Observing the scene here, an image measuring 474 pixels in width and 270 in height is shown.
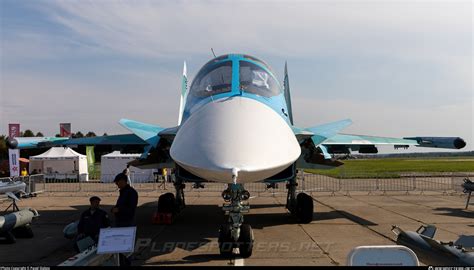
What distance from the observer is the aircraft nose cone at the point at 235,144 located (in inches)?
208

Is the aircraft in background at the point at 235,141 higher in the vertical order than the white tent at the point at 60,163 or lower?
higher

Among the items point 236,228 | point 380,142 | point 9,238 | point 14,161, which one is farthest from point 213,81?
point 14,161

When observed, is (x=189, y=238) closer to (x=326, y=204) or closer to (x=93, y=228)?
(x=93, y=228)

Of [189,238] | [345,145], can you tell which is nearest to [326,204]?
[345,145]

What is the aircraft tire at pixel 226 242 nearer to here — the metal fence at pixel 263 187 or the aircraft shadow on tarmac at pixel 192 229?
the aircraft shadow on tarmac at pixel 192 229

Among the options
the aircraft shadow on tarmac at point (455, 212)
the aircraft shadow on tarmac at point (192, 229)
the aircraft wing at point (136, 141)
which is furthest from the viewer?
the aircraft shadow on tarmac at point (455, 212)

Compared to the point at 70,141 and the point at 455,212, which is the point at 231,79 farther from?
the point at 455,212

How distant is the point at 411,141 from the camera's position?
13.3 metres

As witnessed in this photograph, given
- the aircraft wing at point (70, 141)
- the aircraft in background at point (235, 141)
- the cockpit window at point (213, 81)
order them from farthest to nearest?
the aircraft wing at point (70, 141) → the cockpit window at point (213, 81) → the aircraft in background at point (235, 141)

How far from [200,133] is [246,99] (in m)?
1.60

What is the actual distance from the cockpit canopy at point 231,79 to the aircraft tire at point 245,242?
97.4 inches

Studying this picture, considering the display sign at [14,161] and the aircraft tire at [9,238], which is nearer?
the aircraft tire at [9,238]

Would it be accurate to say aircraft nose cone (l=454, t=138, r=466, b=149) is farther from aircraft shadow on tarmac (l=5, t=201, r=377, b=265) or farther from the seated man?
the seated man

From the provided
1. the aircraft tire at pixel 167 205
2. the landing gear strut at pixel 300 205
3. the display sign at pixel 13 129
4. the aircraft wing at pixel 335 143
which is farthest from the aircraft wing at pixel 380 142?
the display sign at pixel 13 129
